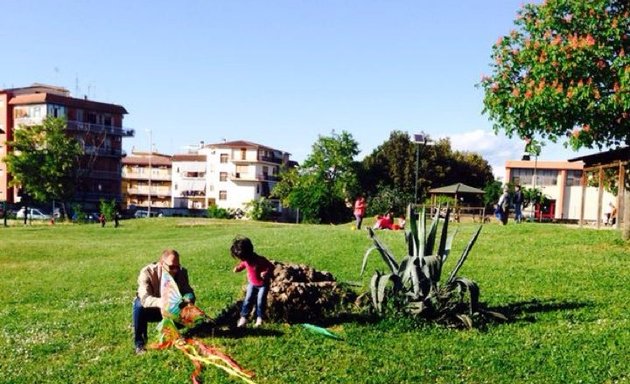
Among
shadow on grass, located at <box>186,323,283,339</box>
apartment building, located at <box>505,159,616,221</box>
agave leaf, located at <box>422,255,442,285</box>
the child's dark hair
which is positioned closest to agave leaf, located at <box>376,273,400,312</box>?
agave leaf, located at <box>422,255,442,285</box>

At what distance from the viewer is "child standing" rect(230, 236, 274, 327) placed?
24.4ft

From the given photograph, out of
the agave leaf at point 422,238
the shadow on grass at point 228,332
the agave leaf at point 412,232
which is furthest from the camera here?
the agave leaf at point 422,238

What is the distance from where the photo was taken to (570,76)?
47.9 feet

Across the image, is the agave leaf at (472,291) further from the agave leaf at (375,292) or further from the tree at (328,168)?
the tree at (328,168)

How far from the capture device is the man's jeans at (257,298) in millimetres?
7438

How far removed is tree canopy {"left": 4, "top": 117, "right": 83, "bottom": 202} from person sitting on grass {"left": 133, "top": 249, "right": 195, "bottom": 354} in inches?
2141

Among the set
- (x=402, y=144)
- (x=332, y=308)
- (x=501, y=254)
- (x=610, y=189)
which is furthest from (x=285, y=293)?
(x=402, y=144)

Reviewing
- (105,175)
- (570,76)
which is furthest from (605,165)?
(105,175)

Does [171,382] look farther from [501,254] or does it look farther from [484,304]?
[501,254]

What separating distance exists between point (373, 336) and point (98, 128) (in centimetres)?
7832

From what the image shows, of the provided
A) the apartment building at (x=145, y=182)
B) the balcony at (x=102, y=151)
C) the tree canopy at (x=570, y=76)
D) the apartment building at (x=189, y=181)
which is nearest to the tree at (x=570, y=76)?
the tree canopy at (x=570, y=76)

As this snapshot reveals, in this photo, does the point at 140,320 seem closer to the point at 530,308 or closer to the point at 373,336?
the point at 373,336

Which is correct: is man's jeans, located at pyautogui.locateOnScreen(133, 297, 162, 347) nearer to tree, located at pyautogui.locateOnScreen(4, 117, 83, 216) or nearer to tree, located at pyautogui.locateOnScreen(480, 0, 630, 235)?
tree, located at pyautogui.locateOnScreen(480, 0, 630, 235)

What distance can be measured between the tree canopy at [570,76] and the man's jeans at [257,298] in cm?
1053
